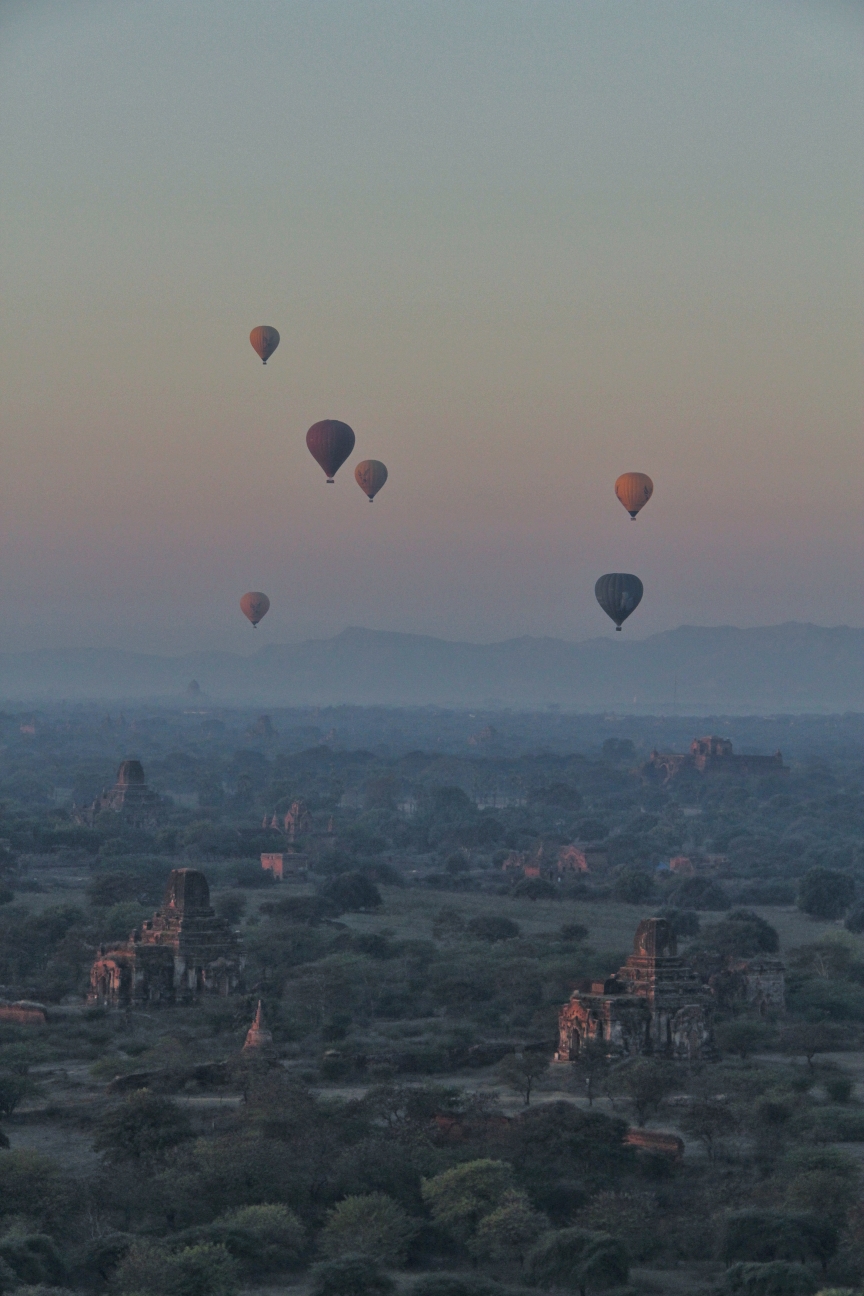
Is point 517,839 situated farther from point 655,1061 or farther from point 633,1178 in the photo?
point 633,1178

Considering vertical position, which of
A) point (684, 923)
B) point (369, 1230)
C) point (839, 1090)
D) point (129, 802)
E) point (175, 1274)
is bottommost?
point (175, 1274)

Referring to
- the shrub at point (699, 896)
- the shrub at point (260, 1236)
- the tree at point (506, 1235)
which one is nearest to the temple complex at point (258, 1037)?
the shrub at point (260, 1236)

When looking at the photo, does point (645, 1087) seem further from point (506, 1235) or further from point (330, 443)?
point (330, 443)

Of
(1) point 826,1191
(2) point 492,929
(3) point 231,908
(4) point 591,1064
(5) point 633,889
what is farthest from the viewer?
(5) point 633,889

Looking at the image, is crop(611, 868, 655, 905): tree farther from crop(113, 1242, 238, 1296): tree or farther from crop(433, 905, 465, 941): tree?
crop(113, 1242, 238, 1296): tree

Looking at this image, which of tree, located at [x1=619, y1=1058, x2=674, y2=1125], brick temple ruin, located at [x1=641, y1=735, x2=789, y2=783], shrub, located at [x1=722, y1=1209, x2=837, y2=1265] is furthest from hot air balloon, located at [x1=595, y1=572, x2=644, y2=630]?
brick temple ruin, located at [x1=641, y1=735, x2=789, y2=783]

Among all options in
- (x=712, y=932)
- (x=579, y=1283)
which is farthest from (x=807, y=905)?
(x=579, y=1283)

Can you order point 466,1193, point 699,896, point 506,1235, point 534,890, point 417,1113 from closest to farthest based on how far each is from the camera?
point 506,1235 < point 466,1193 < point 417,1113 < point 699,896 < point 534,890

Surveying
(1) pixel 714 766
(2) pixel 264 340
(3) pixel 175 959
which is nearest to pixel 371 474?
(2) pixel 264 340
